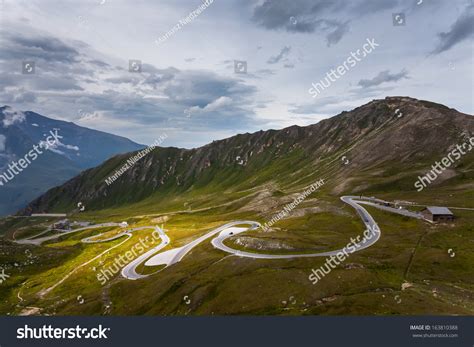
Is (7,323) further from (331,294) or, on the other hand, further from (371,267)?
(371,267)

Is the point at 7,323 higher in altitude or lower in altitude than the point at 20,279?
higher

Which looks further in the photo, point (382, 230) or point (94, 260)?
point (94, 260)

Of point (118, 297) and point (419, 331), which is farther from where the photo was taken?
point (118, 297)

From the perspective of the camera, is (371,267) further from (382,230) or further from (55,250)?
(55,250)

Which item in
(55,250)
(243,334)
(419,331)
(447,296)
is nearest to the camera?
(243,334)

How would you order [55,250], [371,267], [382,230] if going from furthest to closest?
[55,250] → [382,230] → [371,267]

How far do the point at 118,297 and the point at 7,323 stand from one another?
2335 inches

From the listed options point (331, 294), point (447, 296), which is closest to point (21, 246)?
point (331, 294)

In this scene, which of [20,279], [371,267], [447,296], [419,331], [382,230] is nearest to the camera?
[419,331]

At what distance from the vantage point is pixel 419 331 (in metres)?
49.7

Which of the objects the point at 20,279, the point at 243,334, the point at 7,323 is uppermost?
the point at 7,323

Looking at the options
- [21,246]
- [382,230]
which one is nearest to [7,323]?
[382,230]

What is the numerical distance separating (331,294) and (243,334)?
3758 cm

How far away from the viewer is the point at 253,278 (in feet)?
295
